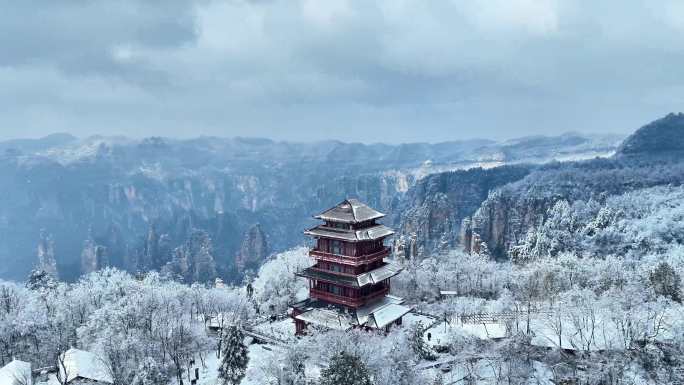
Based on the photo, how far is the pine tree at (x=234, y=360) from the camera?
43.0m

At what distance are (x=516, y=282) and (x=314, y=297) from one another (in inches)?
1437

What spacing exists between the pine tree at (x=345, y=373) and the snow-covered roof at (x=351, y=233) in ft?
Result: 53.7

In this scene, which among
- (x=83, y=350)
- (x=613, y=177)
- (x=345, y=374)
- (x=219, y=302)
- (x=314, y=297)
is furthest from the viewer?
(x=613, y=177)

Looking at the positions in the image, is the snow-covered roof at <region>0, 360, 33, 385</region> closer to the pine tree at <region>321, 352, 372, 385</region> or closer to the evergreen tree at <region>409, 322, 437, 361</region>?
the pine tree at <region>321, 352, 372, 385</region>

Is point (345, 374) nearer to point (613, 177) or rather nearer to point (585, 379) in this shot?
point (585, 379)

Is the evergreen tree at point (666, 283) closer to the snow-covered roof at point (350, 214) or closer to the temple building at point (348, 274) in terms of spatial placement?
the temple building at point (348, 274)

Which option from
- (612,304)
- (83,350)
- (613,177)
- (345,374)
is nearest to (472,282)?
(612,304)

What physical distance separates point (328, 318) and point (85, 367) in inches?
975

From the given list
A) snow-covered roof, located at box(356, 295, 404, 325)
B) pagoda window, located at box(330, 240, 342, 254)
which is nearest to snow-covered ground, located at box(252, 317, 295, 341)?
snow-covered roof, located at box(356, 295, 404, 325)

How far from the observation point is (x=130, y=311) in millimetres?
50469

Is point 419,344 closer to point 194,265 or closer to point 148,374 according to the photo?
point 148,374

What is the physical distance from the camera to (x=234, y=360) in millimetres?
42969

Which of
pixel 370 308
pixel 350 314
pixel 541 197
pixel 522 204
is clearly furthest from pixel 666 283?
pixel 541 197

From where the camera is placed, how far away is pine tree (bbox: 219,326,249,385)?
42969 millimetres
